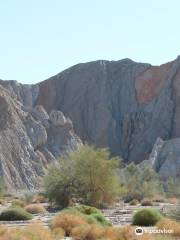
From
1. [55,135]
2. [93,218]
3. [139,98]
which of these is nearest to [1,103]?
[55,135]

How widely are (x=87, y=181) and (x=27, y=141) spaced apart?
46658mm

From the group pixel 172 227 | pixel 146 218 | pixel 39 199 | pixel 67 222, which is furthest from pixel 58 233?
pixel 39 199

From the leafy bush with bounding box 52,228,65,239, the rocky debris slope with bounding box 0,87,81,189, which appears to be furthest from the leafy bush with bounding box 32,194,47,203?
the leafy bush with bounding box 52,228,65,239

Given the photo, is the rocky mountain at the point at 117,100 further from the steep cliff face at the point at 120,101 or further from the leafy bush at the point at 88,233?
the leafy bush at the point at 88,233

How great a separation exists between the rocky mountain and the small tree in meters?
63.1

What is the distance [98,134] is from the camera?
413ft

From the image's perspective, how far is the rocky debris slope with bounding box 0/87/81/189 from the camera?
288 feet

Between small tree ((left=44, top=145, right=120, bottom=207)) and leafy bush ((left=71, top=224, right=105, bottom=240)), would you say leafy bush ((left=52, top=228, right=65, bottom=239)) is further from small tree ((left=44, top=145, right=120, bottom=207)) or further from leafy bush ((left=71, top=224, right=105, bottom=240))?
small tree ((left=44, top=145, right=120, bottom=207))

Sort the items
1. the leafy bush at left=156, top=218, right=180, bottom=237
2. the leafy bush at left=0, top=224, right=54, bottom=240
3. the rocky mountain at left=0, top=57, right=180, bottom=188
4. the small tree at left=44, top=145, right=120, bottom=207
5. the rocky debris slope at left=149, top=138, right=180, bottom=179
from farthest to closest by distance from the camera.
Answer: the rocky mountain at left=0, top=57, right=180, bottom=188, the rocky debris slope at left=149, top=138, right=180, bottom=179, the small tree at left=44, top=145, right=120, bottom=207, the leafy bush at left=156, top=218, right=180, bottom=237, the leafy bush at left=0, top=224, right=54, bottom=240

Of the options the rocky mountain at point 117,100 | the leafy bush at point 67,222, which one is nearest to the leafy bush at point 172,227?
the leafy bush at point 67,222

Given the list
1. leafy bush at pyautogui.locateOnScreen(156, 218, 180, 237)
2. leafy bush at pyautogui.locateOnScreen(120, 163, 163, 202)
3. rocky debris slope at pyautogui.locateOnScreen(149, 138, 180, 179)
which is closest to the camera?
leafy bush at pyautogui.locateOnScreen(156, 218, 180, 237)

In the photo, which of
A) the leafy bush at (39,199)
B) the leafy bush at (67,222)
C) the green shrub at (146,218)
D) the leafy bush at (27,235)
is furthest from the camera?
the leafy bush at (39,199)

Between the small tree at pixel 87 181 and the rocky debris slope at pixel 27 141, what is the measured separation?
115 ft

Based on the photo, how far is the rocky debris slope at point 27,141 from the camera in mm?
87688
